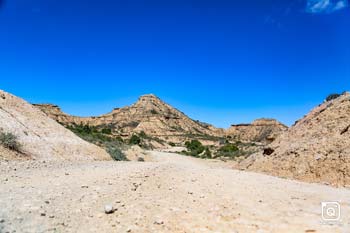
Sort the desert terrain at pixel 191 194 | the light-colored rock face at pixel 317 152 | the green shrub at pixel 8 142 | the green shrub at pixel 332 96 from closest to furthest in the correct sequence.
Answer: the desert terrain at pixel 191 194
the light-colored rock face at pixel 317 152
the green shrub at pixel 8 142
the green shrub at pixel 332 96

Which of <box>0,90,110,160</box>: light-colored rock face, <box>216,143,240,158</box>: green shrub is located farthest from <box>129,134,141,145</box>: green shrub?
<box>0,90,110,160</box>: light-colored rock face

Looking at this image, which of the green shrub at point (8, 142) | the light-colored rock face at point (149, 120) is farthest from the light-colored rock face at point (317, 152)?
the light-colored rock face at point (149, 120)

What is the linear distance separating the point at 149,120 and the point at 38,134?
9015cm

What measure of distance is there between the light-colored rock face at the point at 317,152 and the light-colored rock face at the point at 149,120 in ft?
263

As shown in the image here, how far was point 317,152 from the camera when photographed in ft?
54.2

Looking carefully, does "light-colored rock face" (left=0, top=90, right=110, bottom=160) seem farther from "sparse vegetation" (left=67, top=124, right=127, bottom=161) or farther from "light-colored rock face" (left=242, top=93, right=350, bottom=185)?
"light-colored rock face" (left=242, top=93, right=350, bottom=185)

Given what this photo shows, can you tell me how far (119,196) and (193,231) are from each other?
8.39 ft

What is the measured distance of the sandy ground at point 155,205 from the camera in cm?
656

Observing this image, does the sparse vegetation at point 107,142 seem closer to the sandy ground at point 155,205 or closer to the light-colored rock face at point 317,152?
the light-colored rock face at point 317,152

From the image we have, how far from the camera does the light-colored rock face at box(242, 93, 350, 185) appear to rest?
1486 cm

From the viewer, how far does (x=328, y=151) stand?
1619cm

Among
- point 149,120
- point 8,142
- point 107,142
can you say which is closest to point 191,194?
point 8,142

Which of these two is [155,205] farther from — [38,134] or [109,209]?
[38,134]

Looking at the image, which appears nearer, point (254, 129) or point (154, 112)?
point (154, 112)
